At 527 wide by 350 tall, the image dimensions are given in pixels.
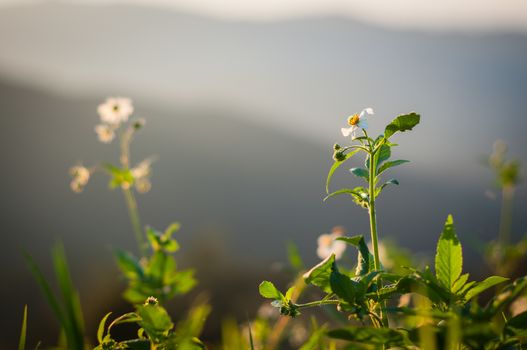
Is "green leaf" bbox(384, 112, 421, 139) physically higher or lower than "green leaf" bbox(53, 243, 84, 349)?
higher

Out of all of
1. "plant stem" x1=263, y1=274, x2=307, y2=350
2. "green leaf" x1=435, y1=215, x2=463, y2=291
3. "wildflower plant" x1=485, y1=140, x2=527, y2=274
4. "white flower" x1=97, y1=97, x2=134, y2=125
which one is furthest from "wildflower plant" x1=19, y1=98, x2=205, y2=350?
"wildflower plant" x1=485, y1=140, x2=527, y2=274

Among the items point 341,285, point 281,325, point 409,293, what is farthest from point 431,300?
point 281,325

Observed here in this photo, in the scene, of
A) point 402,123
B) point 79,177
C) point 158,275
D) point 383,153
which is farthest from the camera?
point 79,177

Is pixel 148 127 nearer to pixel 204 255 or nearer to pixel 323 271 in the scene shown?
pixel 204 255

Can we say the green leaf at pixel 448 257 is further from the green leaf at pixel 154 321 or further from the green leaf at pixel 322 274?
the green leaf at pixel 154 321

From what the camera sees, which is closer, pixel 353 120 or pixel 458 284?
pixel 458 284

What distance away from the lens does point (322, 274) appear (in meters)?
0.88

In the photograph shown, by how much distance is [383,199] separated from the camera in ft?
31.3

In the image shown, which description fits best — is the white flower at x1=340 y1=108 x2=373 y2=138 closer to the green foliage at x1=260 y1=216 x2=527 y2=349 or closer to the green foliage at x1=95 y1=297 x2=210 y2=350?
the green foliage at x1=260 y1=216 x2=527 y2=349

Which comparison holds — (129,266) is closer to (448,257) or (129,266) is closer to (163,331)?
(163,331)

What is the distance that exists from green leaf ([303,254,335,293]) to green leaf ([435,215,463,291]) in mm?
176

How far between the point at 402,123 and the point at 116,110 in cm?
164

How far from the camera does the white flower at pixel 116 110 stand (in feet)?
7.44

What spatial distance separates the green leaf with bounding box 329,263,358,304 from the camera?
828 mm
